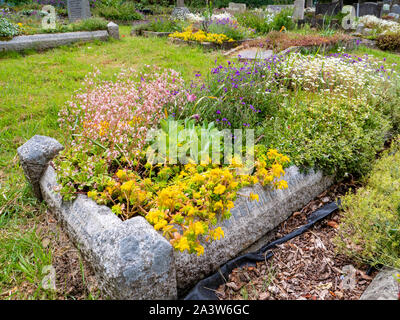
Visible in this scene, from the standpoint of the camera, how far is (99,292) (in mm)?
2180

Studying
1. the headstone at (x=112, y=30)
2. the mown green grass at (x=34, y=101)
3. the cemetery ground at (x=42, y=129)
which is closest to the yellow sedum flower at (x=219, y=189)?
the cemetery ground at (x=42, y=129)

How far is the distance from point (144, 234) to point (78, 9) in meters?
12.1

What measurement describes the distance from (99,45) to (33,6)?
877 centimetres

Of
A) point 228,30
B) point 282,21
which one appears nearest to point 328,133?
point 228,30

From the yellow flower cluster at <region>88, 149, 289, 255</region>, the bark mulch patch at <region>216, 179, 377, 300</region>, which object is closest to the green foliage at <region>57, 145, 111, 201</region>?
the yellow flower cluster at <region>88, 149, 289, 255</region>

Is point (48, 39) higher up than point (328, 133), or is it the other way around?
point (48, 39)

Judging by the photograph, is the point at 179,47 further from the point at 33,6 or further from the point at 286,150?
the point at 33,6

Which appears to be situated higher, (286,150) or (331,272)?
(286,150)

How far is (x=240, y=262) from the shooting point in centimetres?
248

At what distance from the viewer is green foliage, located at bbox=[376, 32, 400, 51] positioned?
10.1 meters

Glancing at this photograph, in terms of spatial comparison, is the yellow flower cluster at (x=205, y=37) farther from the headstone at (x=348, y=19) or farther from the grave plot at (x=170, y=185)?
the headstone at (x=348, y=19)

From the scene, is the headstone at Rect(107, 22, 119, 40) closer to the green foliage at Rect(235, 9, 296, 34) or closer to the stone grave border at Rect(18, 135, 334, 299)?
the green foliage at Rect(235, 9, 296, 34)

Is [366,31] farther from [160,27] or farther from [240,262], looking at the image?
[240,262]
